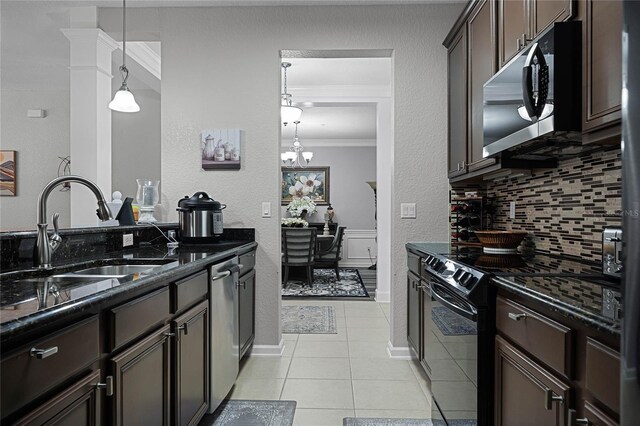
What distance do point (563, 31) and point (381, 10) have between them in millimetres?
1887

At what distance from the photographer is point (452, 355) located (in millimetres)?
1841

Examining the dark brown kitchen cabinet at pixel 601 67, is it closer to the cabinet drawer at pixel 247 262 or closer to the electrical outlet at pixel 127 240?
the cabinet drawer at pixel 247 262

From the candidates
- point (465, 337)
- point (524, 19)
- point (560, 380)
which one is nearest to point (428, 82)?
point (524, 19)

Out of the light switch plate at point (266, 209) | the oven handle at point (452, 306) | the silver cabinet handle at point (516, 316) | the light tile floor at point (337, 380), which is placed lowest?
the light tile floor at point (337, 380)

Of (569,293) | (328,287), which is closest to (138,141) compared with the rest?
(328,287)

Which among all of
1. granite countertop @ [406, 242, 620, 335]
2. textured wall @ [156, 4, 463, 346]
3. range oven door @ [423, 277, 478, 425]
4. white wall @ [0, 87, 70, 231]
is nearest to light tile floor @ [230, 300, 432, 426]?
textured wall @ [156, 4, 463, 346]

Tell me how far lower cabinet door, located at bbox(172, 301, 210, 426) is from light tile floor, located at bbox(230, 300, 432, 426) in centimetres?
57

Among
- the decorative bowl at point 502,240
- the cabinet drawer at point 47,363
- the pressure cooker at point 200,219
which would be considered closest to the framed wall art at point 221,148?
the pressure cooker at point 200,219

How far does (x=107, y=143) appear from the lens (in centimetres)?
354

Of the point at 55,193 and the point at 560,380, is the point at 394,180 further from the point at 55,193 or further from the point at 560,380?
the point at 55,193

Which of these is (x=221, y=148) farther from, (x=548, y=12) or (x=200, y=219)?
(x=548, y=12)

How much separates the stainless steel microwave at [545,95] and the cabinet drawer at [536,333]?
0.73m

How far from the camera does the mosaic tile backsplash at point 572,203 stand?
1.76 metres

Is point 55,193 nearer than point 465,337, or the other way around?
point 465,337
